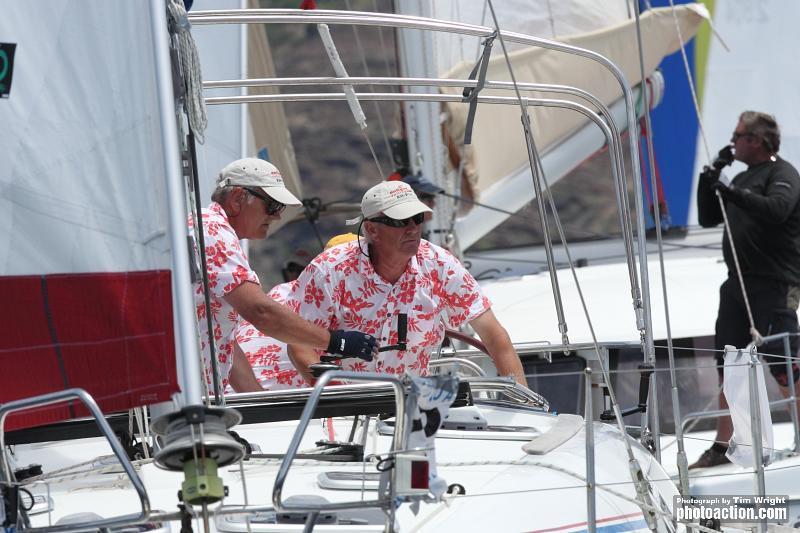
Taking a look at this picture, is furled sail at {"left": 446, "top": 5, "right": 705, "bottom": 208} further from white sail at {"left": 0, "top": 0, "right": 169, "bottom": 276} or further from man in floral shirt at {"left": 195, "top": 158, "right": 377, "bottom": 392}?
white sail at {"left": 0, "top": 0, "right": 169, "bottom": 276}

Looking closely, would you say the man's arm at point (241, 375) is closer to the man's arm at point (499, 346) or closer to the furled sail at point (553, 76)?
the man's arm at point (499, 346)

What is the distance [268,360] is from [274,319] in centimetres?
60

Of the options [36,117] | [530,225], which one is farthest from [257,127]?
[530,225]

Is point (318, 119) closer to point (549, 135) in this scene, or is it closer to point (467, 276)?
point (549, 135)

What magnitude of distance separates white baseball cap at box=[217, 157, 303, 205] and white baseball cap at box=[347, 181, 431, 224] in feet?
0.60

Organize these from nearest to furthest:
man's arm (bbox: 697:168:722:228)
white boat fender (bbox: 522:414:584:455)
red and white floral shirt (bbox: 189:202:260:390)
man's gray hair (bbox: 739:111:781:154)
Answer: white boat fender (bbox: 522:414:584:455) < red and white floral shirt (bbox: 189:202:260:390) < man's gray hair (bbox: 739:111:781:154) < man's arm (bbox: 697:168:722:228)

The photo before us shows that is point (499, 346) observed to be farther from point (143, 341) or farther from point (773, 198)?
point (773, 198)

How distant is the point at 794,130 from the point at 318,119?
15175 millimetres

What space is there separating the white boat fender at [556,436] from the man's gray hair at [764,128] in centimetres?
221

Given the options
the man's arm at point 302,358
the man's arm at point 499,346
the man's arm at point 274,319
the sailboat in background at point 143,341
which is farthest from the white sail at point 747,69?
the sailboat in background at point 143,341

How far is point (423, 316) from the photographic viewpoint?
334 centimetres

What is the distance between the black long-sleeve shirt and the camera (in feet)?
16.2

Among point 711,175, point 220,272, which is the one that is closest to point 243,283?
point 220,272

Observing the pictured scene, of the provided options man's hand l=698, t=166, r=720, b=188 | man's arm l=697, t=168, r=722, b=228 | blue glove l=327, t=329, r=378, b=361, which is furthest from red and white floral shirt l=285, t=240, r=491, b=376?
man's arm l=697, t=168, r=722, b=228
